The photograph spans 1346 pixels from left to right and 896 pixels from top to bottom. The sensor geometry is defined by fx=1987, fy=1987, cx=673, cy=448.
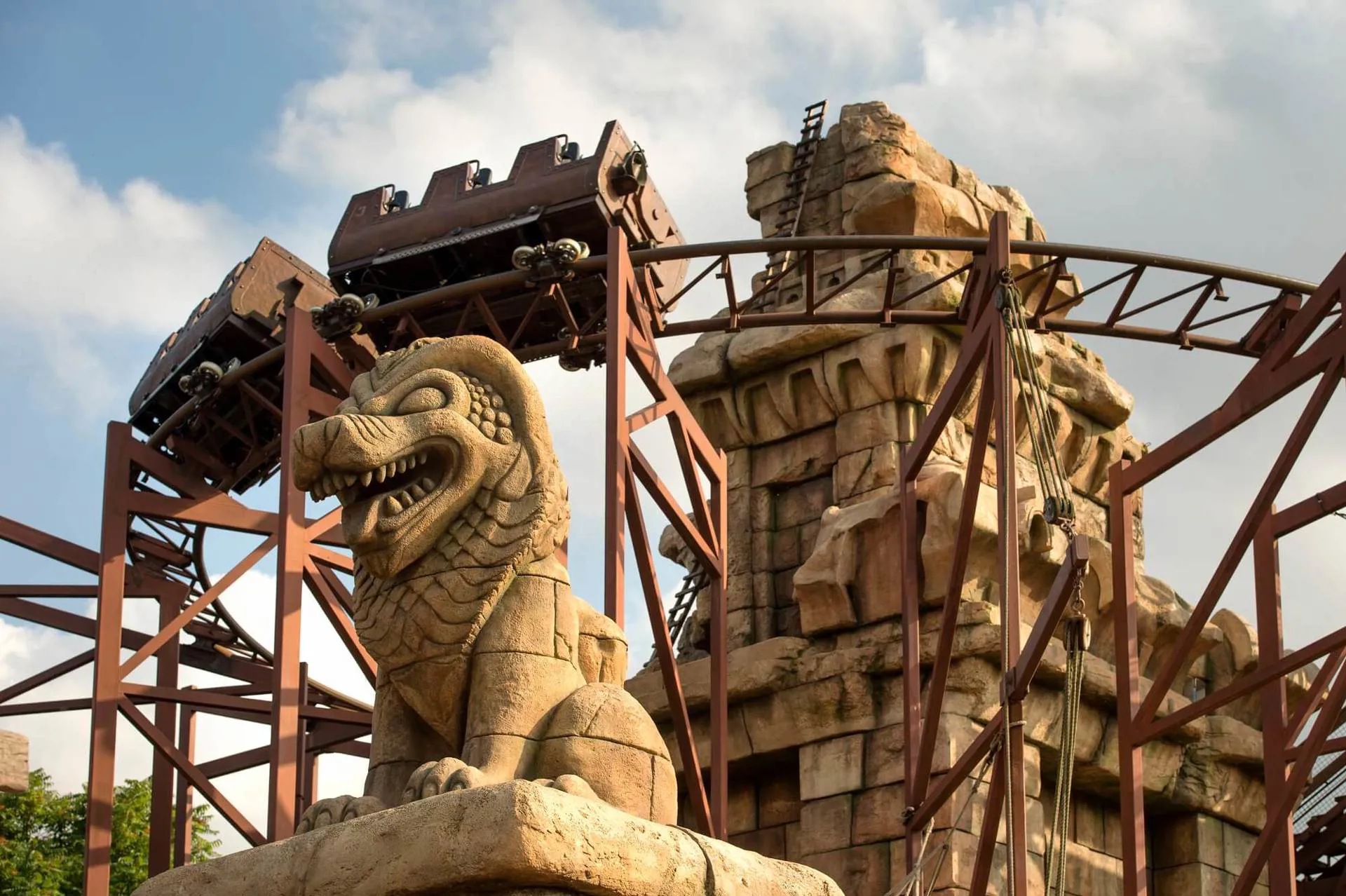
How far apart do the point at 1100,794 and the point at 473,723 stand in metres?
8.71

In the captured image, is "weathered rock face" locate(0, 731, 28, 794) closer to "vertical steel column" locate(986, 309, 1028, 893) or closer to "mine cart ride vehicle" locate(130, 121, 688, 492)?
"vertical steel column" locate(986, 309, 1028, 893)

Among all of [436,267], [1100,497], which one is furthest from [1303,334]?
[436,267]

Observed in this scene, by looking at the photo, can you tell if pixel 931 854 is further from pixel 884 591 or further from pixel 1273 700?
pixel 884 591

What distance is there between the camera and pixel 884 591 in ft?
49.0

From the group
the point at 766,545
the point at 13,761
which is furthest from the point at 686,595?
the point at 13,761

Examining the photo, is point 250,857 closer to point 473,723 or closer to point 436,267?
point 473,723

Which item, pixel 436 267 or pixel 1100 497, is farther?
pixel 1100 497

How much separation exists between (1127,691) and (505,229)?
19.8ft

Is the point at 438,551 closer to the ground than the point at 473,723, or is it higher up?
higher up

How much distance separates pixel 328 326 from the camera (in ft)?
50.0

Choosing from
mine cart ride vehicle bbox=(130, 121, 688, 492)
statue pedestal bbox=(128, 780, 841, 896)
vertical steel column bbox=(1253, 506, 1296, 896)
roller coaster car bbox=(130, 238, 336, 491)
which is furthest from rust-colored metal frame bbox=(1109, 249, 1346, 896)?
roller coaster car bbox=(130, 238, 336, 491)

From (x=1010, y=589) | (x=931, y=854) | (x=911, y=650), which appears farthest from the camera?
(x=911, y=650)

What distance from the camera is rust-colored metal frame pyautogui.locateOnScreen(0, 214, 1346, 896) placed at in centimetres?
1220

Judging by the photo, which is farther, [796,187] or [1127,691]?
[796,187]
